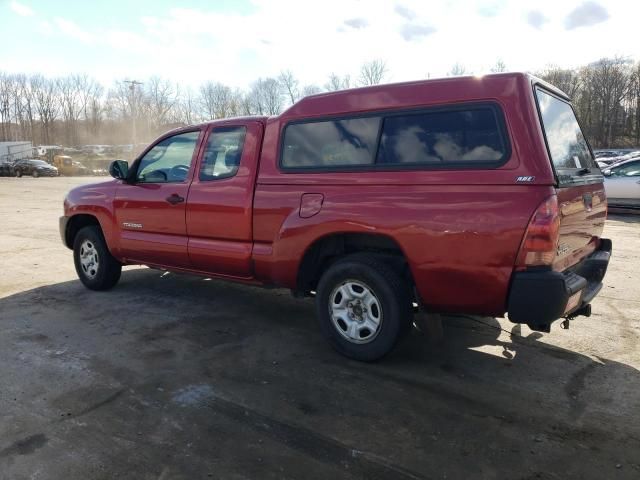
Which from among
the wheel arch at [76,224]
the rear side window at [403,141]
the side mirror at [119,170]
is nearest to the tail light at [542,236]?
the rear side window at [403,141]

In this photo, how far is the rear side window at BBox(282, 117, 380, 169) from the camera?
390 cm

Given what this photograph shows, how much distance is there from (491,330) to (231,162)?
289 centimetres

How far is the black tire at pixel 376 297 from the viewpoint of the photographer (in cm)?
377

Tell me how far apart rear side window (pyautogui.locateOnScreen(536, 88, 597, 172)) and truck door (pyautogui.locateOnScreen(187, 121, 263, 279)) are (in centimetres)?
237

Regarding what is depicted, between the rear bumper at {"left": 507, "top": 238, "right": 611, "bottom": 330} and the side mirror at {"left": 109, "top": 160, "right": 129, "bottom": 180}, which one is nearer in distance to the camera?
the rear bumper at {"left": 507, "top": 238, "right": 611, "bottom": 330}

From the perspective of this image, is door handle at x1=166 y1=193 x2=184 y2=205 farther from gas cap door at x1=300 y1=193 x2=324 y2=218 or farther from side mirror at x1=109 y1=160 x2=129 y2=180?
gas cap door at x1=300 y1=193 x2=324 y2=218

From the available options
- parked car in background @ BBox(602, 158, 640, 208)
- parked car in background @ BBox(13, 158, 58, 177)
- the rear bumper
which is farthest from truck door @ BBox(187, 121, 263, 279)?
parked car in background @ BBox(13, 158, 58, 177)

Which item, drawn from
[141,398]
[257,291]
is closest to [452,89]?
[141,398]

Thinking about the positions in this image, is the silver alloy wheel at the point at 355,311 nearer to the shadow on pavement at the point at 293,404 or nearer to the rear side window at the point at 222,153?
the shadow on pavement at the point at 293,404

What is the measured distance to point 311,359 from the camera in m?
4.14

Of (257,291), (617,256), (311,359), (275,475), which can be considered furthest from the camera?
(617,256)

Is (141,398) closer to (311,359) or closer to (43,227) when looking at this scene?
(311,359)

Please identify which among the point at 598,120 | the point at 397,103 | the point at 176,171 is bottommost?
the point at 176,171

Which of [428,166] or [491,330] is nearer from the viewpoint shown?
[428,166]
